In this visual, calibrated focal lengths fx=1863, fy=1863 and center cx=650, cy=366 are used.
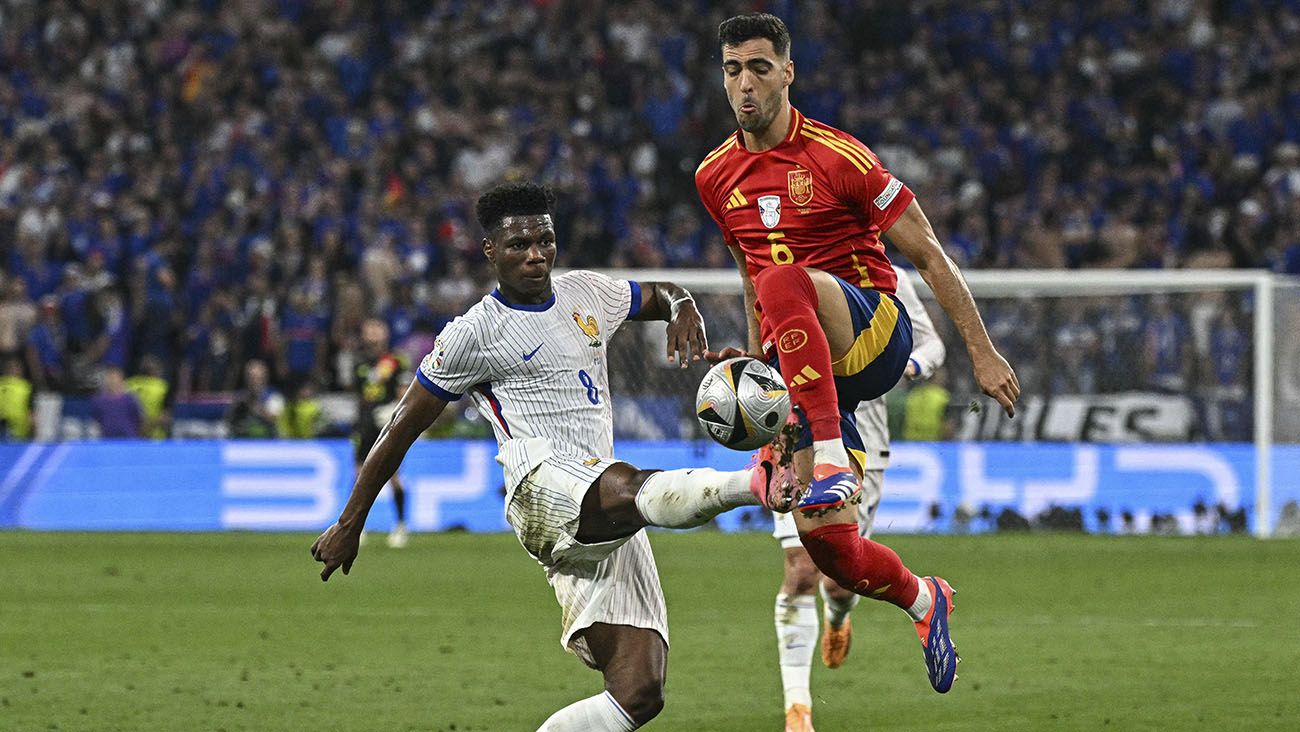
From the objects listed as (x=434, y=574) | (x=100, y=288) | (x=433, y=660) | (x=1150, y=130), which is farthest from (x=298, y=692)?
(x=1150, y=130)

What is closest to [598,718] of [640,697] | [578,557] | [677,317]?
[640,697]

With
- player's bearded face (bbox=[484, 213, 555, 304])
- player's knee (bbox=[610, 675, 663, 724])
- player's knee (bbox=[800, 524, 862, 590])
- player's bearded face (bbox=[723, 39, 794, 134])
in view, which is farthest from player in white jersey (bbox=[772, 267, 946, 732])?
player's bearded face (bbox=[484, 213, 555, 304])

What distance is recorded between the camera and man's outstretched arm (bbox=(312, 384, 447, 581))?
541 centimetres

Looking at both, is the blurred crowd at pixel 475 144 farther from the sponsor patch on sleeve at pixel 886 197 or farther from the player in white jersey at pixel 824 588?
the sponsor patch on sleeve at pixel 886 197

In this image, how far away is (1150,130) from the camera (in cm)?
2264

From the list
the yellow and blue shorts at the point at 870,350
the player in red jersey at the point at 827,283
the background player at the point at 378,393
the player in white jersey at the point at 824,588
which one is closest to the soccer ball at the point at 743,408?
the player in red jersey at the point at 827,283

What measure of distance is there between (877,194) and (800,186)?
0.95 feet

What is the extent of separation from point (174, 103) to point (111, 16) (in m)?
2.15

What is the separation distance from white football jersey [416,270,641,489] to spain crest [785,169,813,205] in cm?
82

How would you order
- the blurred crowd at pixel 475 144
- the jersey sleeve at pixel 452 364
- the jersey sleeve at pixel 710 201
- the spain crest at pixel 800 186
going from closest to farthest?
1. the jersey sleeve at pixel 452 364
2. the spain crest at pixel 800 186
3. the jersey sleeve at pixel 710 201
4. the blurred crowd at pixel 475 144

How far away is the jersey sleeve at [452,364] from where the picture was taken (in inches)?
219

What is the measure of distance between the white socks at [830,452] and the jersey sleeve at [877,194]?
0.73 m

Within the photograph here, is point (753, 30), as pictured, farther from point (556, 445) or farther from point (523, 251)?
point (556, 445)

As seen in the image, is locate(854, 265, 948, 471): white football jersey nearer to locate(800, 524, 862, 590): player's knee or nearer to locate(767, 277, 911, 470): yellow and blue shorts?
locate(767, 277, 911, 470): yellow and blue shorts
